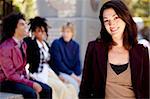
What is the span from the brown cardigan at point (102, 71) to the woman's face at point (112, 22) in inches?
4.2

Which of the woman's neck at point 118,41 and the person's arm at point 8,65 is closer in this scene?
the woman's neck at point 118,41

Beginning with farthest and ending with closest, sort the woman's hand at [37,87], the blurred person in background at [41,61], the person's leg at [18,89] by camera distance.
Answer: the blurred person in background at [41,61] < the woman's hand at [37,87] < the person's leg at [18,89]

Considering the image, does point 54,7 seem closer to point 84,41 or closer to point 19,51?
point 84,41

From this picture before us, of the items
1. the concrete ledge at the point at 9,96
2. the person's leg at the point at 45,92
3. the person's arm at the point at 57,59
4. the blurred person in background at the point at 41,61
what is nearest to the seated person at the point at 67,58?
the person's arm at the point at 57,59

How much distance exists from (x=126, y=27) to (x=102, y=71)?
34 centimetres

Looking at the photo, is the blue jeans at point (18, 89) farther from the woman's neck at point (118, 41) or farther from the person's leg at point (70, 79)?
the woman's neck at point (118, 41)

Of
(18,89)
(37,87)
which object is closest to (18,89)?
(18,89)

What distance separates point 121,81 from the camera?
236 centimetres

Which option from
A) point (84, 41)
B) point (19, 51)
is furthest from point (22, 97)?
point (84, 41)

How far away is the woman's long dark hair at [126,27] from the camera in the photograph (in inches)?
94.3

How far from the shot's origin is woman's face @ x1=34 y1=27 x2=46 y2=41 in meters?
5.19

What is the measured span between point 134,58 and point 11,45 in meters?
2.33

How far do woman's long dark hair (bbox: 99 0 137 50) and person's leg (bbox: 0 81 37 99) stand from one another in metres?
2.04

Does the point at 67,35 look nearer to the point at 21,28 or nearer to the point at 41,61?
the point at 41,61
